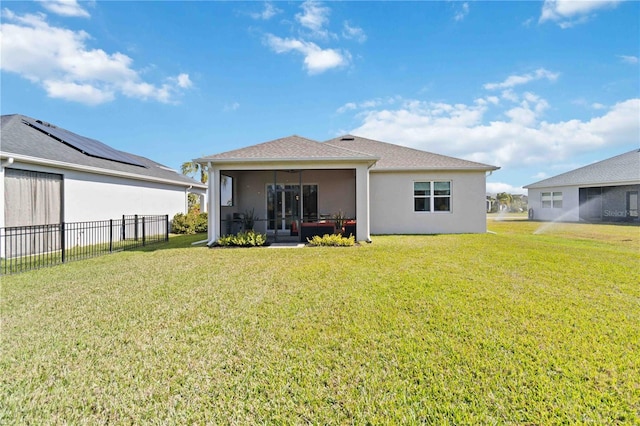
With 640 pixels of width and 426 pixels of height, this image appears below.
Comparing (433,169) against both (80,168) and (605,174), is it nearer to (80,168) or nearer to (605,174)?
(80,168)

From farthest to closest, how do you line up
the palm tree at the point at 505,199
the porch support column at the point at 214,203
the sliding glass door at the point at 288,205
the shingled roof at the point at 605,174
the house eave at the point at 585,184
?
the palm tree at the point at 505,199, the shingled roof at the point at 605,174, the house eave at the point at 585,184, the sliding glass door at the point at 288,205, the porch support column at the point at 214,203

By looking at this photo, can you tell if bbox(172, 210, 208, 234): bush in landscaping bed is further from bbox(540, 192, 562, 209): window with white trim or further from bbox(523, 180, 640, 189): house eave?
bbox(540, 192, 562, 209): window with white trim

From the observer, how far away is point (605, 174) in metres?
21.1

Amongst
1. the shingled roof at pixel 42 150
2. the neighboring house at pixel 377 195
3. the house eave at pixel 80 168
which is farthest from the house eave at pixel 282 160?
the shingled roof at pixel 42 150

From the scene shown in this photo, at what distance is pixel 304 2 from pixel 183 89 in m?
8.31

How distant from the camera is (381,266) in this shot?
6957 millimetres

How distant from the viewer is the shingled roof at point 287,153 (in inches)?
402

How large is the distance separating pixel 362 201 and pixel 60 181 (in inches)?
438

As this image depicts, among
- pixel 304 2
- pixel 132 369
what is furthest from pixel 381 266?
pixel 304 2

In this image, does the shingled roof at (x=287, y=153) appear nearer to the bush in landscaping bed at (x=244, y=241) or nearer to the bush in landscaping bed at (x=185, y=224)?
the bush in landscaping bed at (x=244, y=241)

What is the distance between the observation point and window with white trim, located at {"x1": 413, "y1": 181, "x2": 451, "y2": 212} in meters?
13.4

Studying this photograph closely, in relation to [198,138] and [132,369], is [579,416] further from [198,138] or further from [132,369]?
[198,138]

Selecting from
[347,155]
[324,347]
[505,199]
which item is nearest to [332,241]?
[347,155]

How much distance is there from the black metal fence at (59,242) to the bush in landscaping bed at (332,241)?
679 cm
